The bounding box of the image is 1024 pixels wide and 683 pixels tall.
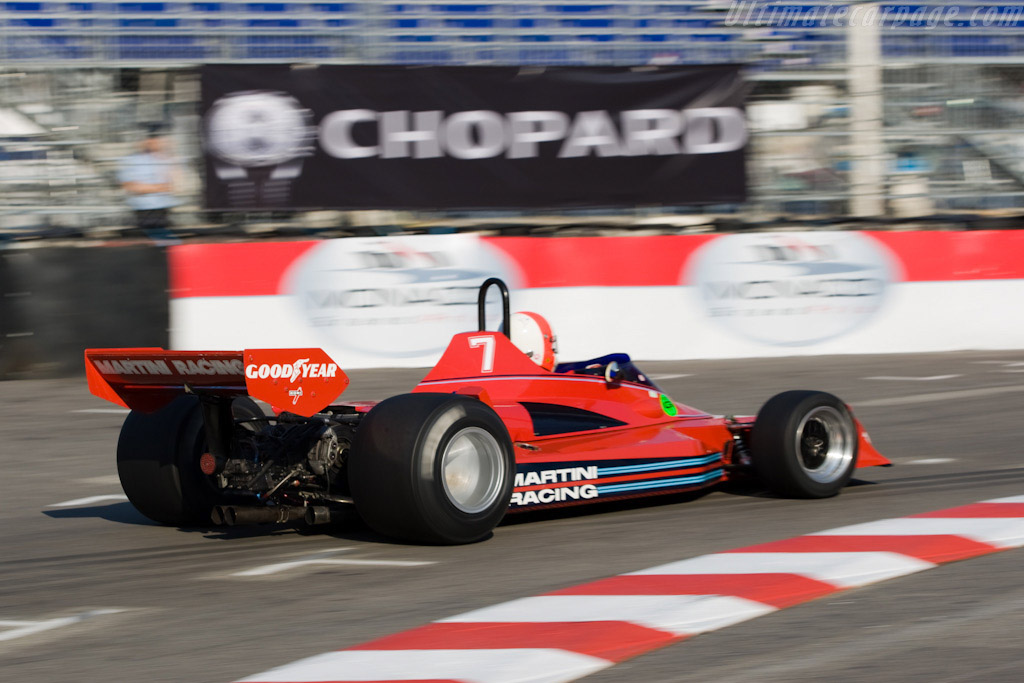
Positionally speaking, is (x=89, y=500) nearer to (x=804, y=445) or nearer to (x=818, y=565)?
(x=804, y=445)

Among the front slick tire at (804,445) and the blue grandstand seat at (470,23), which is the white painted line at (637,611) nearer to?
the front slick tire at (804,445)

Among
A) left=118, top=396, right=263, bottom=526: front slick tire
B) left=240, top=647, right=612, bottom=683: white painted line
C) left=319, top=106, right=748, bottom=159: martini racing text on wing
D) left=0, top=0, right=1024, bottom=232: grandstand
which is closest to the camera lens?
left=240, top=647, right=612, bottom=683: white painted line

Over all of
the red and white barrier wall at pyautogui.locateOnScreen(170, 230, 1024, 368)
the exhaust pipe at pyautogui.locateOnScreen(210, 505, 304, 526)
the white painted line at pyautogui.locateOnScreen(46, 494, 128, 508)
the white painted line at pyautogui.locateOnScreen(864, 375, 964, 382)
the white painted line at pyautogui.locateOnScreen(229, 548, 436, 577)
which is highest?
the red and white barrier wall at pyautogui.locateOnScreen(170, 230, 1024, 368)

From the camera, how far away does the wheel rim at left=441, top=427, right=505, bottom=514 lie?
530 cm

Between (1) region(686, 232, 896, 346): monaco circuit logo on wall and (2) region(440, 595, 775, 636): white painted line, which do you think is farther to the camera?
(1) region(686, 232, 896, 346): monaco circuit logo on wall

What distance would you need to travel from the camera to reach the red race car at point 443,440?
201 inches

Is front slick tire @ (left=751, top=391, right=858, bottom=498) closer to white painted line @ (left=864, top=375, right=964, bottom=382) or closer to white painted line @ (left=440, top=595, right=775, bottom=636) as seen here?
white painted line @ (left=440, top=595, right=775, bottom=636)

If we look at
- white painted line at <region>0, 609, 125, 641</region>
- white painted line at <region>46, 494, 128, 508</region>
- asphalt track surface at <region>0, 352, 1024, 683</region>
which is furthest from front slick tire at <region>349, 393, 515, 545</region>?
white painted line at <region>46, 494, 128, 508</region>

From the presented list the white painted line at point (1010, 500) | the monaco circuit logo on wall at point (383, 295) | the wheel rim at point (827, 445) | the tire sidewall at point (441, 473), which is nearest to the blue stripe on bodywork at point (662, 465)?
the wheel rim at point (827, 445)

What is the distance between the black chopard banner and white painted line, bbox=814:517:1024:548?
8836 millimetres

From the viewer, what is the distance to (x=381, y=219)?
13.9 m

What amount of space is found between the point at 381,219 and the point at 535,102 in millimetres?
2117

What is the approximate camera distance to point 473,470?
5.39 meters

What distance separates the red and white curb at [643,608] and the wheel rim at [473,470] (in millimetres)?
812
